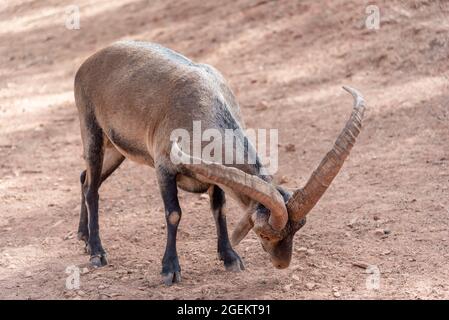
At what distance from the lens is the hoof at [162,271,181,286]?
6796 mm

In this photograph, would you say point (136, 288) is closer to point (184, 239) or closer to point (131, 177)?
point (184, 239)

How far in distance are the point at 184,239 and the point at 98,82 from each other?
200 cm

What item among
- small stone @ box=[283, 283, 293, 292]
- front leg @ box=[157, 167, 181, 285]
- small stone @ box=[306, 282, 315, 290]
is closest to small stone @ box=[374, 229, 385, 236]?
small stone @ box=[306, 282, 315, 290]

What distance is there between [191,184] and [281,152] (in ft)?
12.3

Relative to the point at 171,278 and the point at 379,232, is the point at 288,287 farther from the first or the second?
the point at 379,232

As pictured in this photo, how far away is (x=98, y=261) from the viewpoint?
737 centimetres

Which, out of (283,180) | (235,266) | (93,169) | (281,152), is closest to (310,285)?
(235,266)

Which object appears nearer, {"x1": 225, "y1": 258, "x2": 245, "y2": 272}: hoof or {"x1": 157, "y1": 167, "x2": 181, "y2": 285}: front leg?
{"x1": 157, "y1": 167, "x2": 181, "y2": 285}: front leg

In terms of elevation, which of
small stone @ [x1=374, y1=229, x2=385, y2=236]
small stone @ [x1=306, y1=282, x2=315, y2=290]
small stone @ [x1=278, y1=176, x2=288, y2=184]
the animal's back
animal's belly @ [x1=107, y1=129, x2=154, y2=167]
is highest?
the animal's back

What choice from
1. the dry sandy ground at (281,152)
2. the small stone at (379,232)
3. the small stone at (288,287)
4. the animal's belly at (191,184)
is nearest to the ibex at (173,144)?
the animal's belly at (191,184)

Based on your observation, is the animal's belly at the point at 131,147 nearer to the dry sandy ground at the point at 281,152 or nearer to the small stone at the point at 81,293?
the dry sandy ground at the point at 281,152

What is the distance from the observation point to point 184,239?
7957 millimetres

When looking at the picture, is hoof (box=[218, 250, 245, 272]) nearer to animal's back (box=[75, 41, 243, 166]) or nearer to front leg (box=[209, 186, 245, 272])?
front leg (box=[209, 186, 245, 272])

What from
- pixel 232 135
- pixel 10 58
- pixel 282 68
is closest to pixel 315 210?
pixel 232 135
